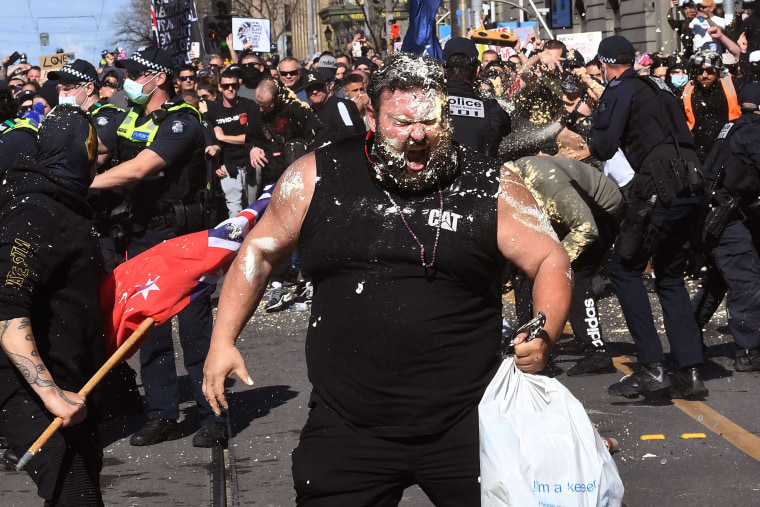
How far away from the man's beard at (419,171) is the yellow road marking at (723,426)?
3.30 m

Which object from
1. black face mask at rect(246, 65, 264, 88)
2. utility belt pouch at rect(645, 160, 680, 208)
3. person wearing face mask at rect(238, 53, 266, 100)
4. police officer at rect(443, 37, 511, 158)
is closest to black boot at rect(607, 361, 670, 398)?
utility belt pouch at rect(645, 160, 680, 208)

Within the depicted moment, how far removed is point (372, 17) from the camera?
50.5m

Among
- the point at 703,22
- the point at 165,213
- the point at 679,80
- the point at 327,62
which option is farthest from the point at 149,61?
the point at 327,62

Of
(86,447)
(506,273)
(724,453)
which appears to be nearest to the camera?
(86,447)

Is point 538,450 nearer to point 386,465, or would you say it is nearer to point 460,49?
point 386,465

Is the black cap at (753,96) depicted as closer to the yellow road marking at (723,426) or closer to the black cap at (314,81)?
the yellow road marking at (723,426)

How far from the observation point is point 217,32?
72.1 ft

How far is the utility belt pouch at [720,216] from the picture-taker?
7520 millimetres

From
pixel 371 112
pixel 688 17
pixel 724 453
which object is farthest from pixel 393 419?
pixel 688 17

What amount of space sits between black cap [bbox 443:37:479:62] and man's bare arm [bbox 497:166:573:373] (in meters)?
3.92

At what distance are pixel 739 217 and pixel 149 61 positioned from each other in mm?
4212

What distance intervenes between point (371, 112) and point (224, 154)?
9.82 metres

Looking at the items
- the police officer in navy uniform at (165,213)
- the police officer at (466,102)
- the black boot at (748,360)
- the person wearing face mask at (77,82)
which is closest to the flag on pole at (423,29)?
the police officer at (466,102)

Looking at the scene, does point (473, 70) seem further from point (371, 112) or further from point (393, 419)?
point (393, 419)
